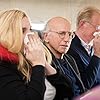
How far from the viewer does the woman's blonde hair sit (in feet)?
3.89

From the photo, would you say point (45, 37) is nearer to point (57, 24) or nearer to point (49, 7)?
point (57, 24)

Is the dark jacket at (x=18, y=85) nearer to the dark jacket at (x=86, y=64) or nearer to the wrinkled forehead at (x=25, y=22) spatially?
the wrinkled forehead at (x=25, y=22)

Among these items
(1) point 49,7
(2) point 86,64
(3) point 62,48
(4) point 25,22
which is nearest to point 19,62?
(4) point 25,22

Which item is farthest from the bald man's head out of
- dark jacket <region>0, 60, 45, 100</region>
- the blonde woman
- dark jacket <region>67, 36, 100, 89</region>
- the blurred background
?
the blurred background

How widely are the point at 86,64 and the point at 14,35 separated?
807 millimetres

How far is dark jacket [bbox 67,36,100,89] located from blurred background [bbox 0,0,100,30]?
101 inches

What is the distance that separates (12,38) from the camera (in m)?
1.19

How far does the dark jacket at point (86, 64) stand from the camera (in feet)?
5.84

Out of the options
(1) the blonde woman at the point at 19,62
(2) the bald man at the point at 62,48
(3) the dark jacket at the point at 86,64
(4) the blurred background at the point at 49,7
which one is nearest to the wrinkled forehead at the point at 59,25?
(2) the bald man at the point at 62,48

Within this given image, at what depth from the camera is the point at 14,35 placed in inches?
47.1

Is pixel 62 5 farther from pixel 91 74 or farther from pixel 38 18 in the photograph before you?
pixel 91 74

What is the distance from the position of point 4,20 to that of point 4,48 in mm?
137

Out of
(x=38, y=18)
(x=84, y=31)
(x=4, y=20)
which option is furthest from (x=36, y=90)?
(x=38, y=18)

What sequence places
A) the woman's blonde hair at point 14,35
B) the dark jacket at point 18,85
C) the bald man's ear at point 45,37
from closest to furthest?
the dark jacket at point 18,85, the woman's blonde hair at point 14,35, the bald man's ear at point 45,37
